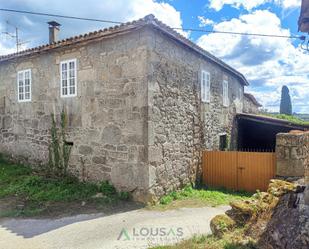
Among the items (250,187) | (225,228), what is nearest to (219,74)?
(250,187)

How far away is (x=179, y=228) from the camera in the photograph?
6.41m

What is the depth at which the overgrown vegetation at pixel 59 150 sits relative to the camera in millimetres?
9859

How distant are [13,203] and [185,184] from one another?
17.7 feet

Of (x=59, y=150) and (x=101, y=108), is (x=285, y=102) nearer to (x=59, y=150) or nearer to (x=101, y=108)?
(x=101, y=108)

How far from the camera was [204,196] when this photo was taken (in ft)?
30.7

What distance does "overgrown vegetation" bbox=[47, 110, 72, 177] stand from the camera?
986cm

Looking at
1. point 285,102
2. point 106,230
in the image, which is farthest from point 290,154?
point 285,102

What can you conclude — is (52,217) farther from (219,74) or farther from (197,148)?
(219,74)

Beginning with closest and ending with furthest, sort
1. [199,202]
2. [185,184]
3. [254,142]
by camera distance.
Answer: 1. [199,202]
2. [185,184]
3. [254,142]

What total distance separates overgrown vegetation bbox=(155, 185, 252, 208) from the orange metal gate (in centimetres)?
48

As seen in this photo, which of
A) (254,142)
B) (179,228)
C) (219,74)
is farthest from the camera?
(254,142)

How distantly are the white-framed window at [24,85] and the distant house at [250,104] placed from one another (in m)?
12.5

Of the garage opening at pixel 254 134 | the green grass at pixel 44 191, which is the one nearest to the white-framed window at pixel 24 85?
the green grass at pixel 44 191

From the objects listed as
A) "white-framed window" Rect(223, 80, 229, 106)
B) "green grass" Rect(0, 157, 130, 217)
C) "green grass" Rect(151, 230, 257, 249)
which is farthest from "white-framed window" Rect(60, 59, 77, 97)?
"white-framed window" Rect(223, 80, 229, 106)
